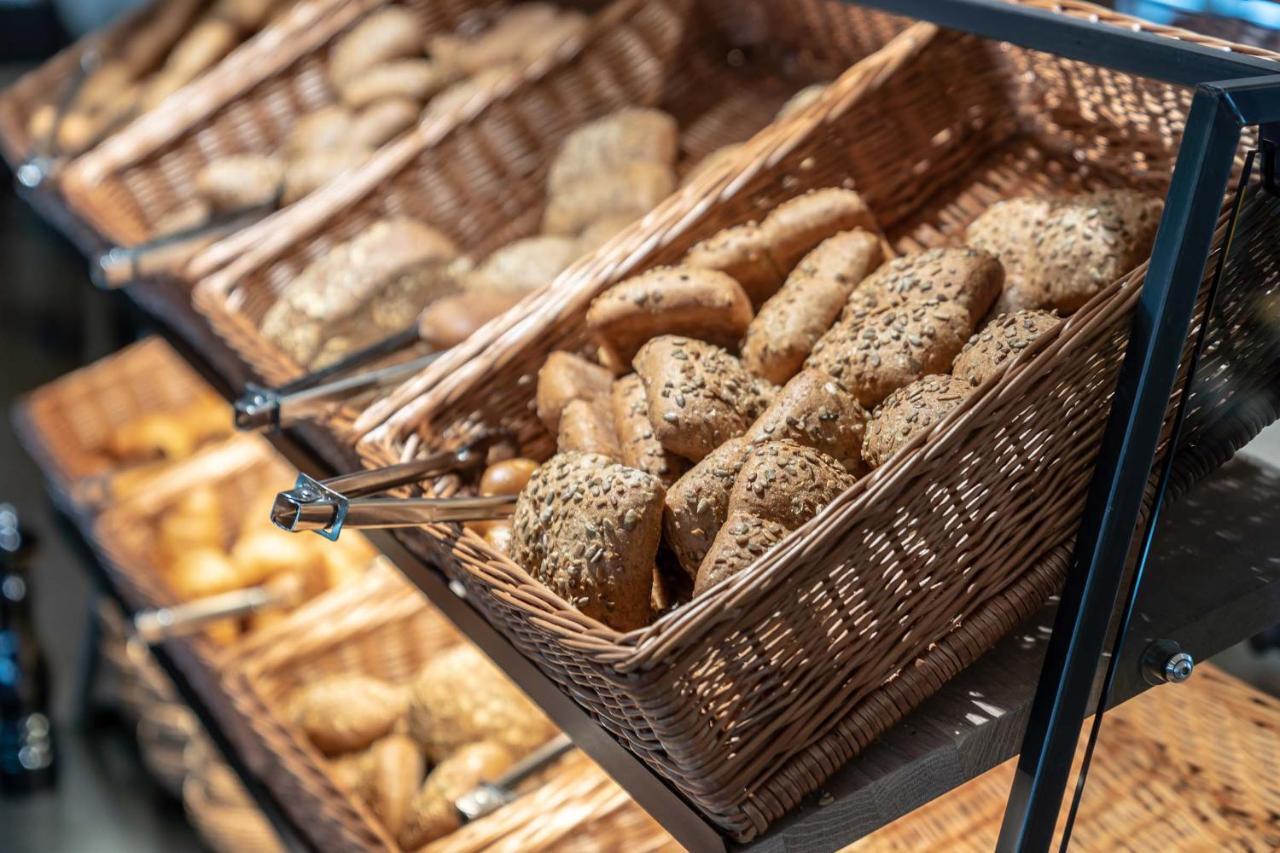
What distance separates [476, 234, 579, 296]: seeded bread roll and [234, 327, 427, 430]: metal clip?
156 millimetres

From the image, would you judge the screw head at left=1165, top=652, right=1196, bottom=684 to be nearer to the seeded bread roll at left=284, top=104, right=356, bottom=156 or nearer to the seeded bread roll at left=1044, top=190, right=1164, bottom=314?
the seeded bread roll at left=1044, top=190, right=1164, bottom=314

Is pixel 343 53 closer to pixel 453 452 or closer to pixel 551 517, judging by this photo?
pixel 453 452

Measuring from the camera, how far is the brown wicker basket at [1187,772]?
94cm

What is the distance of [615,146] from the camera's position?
5.83 ft

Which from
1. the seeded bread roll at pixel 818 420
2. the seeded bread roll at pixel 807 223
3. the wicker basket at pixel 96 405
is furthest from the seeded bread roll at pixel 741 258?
the wicker basket at pixel 96 405

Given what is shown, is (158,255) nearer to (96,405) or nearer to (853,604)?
(96,405)

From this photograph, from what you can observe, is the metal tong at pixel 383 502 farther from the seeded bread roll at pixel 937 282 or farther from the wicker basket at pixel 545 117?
Answer: the wicker basket at pixel 545 117

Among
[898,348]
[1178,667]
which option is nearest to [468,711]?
[898,348]

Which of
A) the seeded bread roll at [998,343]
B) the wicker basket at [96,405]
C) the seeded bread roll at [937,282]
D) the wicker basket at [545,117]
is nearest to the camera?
the seeded bread roll at [998,343]

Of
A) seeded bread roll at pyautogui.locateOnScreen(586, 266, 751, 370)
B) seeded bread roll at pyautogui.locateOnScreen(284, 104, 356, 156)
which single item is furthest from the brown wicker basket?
seeded bread roll at pyautogui.locateOnScreen(284, 104, 356, 156)

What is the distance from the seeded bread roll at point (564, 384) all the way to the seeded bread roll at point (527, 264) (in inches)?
11.4

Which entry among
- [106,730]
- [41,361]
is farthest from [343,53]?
[41,361]

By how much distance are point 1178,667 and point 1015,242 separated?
1.49 ft

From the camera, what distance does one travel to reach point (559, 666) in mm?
976
